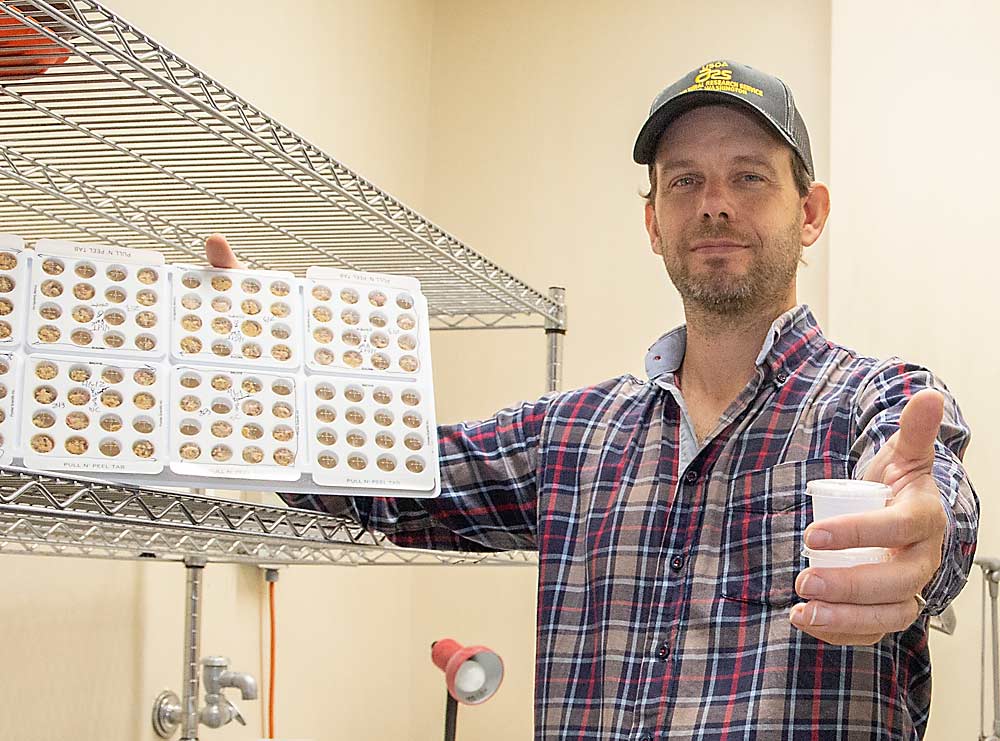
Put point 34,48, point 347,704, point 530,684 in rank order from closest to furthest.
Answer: point 34,48 < point 347,704 < point 530,684

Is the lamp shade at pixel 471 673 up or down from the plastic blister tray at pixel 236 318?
down

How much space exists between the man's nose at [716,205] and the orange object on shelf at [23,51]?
0.75 m

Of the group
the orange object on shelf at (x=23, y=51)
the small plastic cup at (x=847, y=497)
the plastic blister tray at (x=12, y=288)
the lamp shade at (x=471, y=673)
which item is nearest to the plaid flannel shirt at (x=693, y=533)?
the small plastic cup at (x=847, y=497)

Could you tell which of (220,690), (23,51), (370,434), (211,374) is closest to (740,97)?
(370,434)

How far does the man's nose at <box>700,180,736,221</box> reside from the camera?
1.45m

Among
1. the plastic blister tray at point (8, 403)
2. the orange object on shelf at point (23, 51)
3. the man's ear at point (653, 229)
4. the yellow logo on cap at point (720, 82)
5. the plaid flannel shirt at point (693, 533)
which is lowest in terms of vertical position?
the plaid flannel shirt at point (693, 533)

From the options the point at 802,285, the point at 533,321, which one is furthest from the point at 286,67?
the point at 802,285

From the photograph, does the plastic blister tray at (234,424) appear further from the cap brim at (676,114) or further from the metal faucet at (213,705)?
the metal faucet at (213,705)

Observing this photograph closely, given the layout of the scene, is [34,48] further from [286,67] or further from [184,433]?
[286,67]

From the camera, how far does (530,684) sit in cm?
282

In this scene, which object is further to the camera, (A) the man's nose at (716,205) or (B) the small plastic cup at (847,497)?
(A) the man's nose at (716,205)

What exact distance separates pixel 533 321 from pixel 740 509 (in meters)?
1.62

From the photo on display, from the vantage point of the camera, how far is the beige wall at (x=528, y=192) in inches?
93.8

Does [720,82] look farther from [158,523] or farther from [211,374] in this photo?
[158,523]
